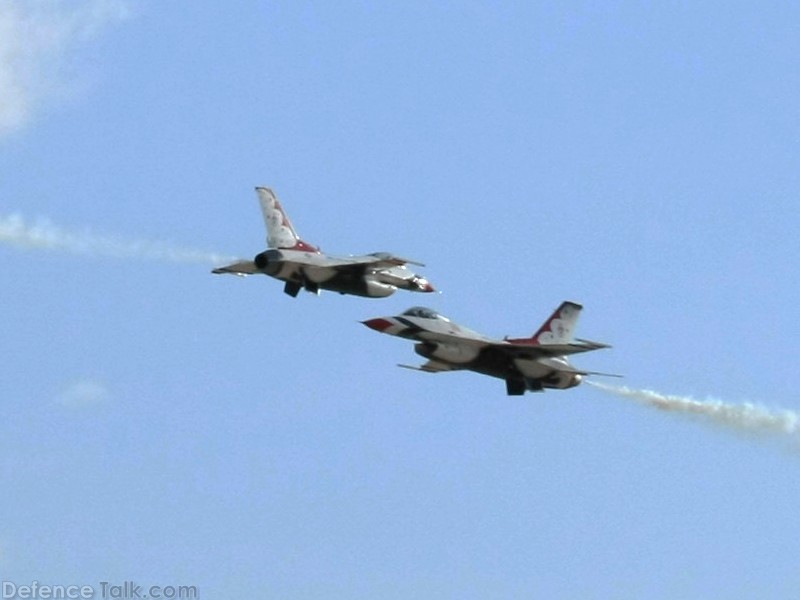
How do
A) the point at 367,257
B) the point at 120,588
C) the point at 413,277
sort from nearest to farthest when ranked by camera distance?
the point at 120,588, the point at 367,257, the point at 413,277

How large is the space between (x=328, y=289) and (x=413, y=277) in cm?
578

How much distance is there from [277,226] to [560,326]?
14333 millimetres

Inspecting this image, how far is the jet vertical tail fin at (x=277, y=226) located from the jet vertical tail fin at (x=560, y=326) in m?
11.1

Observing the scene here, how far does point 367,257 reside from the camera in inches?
3238

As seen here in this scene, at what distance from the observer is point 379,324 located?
76.8 m

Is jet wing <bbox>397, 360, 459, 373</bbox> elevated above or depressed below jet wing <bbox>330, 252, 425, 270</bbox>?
below

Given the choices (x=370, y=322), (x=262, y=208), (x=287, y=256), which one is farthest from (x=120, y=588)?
(x=262, y=208)

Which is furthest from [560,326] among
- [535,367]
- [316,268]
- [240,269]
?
[240,269]

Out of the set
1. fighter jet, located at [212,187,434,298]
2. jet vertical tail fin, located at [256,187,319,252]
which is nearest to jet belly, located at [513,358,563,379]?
fighter jet, located at [212,187,434,298]

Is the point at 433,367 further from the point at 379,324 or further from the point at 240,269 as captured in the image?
the point at 240,269

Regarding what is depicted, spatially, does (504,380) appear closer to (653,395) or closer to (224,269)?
(653,395)

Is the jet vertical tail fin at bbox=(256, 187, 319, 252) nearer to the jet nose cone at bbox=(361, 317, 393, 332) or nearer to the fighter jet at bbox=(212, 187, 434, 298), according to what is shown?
the fighter jet at bbox=(212, 187, 434, 298)

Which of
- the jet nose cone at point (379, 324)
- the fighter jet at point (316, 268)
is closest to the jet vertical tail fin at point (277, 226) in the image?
the fighter jet at point (316, 268)

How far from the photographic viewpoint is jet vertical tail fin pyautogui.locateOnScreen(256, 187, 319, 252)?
84812 millimetres
